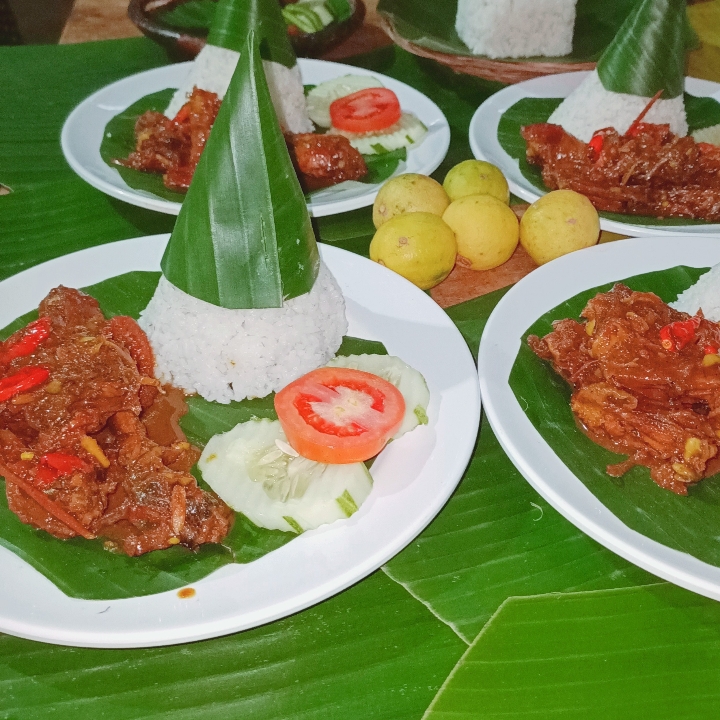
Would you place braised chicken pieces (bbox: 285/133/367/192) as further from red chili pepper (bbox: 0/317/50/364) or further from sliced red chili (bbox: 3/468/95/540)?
sliced red chili (bbox: 3/468/95/540)

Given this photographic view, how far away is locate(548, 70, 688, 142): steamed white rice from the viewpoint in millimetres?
4262

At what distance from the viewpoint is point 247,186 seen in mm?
2229

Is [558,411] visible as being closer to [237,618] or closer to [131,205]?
[237,618]

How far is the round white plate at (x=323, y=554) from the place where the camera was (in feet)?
5.52

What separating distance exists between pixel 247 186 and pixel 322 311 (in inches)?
26.6

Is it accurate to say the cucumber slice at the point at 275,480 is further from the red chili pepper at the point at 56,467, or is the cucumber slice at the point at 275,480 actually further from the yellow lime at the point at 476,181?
the yellow lime at the point at 476,181

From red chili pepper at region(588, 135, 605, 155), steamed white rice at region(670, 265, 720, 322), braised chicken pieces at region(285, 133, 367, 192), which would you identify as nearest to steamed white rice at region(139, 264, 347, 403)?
braised chicken pieces at region(285, 133, 367, 192)

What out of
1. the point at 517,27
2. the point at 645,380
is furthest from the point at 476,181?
the point at 517,27

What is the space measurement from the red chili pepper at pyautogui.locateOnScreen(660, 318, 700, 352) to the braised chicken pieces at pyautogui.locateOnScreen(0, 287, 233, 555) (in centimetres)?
179

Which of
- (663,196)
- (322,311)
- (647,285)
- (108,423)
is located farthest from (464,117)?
(108,423)

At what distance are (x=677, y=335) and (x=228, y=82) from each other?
122 inches

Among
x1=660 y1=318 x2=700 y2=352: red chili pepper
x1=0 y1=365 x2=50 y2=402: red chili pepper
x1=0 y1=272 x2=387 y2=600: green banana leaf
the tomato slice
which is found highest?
the tomato slice

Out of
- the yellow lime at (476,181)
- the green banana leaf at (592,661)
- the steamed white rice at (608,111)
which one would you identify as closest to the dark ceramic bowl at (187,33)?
the steamed white rice at (608,111)

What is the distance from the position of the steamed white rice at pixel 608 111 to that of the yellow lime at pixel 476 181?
1.05 meters
